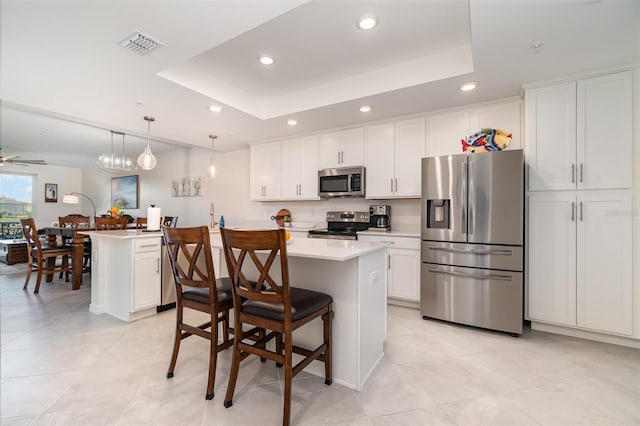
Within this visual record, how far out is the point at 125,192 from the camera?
7.12 m

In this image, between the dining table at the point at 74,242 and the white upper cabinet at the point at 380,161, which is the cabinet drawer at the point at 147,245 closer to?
the dining table at the point at 74,242

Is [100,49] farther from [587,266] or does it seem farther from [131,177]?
[131,177]

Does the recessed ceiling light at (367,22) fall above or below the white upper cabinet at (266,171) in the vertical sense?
above

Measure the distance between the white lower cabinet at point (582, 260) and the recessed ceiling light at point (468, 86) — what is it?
110 cm

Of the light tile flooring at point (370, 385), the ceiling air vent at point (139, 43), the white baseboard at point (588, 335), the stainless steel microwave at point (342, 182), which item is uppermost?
the ceiling air vent at point (139, 43)

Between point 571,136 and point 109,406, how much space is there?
373cm

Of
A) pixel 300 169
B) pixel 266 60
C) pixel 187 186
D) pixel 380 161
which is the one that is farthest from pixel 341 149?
pixel 187 186

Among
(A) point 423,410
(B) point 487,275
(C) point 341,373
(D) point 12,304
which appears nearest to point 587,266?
(B) point 487,275

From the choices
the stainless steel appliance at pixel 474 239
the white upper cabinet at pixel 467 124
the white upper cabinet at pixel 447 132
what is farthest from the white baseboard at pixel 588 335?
the white upper cabinet at pixel 447 132

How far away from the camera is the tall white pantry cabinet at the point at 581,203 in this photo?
2248 mm

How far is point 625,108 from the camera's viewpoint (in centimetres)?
224

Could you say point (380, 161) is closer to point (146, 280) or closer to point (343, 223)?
point (343, 223)

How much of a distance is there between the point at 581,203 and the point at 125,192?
27.5 ft

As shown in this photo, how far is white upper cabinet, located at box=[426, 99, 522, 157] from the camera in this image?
2.88 m
